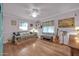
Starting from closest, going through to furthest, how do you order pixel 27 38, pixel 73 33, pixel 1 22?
pixel 1 22
pixel 73 33
pixel 27 38

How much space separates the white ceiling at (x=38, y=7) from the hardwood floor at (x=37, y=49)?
40cm

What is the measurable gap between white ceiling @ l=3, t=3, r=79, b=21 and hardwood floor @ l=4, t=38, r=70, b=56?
15.8 inches

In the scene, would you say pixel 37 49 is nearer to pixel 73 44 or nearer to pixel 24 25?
pixel 24 25

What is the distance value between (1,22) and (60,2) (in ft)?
2.74

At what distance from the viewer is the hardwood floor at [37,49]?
1630 millimetres

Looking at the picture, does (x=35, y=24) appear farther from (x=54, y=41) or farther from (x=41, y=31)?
(x=54, y=41)

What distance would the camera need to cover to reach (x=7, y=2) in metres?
1.47

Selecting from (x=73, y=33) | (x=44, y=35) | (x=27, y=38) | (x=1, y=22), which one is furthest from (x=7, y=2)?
(x=73, y=33)

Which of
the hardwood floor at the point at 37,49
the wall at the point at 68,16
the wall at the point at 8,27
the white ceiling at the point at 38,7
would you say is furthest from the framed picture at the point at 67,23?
the wall at the point at 8,27

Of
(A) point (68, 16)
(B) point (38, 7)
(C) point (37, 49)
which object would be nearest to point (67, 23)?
(A) point (68, 16)

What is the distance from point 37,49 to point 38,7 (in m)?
0.65

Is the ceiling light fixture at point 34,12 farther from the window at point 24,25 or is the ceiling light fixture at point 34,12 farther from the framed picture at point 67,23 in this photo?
the framed picture at point 67,23

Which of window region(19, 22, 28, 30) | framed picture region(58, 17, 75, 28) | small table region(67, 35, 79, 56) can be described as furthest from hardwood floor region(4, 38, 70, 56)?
framed picture region(58, 17, 75, 28)

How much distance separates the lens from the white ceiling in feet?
5.06
